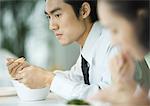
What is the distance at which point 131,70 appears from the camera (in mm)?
755

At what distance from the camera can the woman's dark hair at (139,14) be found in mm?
626

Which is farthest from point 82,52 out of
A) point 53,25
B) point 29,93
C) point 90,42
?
point 29,93

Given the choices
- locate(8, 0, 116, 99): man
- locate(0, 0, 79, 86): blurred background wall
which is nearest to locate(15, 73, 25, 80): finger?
locate(8, 0, 116, 99): man

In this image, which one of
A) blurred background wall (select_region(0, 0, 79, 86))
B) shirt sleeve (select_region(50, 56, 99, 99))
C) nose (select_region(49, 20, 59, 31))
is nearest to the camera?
shirt sleeve (select_region(50, 56, 99, 99))

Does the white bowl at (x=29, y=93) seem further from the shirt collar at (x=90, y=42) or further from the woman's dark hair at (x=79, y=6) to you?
the woman's dark hair at (x=79, y=6)

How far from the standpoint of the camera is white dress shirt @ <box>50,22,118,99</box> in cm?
118

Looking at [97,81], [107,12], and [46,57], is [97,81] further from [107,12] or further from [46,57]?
[46,57]

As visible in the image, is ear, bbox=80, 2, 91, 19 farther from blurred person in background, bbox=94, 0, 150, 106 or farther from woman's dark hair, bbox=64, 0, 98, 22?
blurred person in background, bbox=94, 0, 150, 106

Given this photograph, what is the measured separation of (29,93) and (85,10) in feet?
1.20

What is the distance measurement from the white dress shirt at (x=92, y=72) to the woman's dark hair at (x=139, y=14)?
468 millimetres

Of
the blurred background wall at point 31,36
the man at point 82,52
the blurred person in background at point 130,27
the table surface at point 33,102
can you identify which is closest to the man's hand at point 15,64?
the man at point 82,52

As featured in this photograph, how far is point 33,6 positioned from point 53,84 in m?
2.82

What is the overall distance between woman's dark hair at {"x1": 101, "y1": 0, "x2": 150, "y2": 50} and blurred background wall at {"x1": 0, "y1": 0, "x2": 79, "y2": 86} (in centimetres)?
322

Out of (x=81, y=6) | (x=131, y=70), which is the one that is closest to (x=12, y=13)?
(x=81, y=6)
